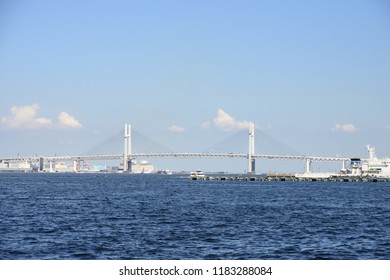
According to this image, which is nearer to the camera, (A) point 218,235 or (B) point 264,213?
(A) point 218,235

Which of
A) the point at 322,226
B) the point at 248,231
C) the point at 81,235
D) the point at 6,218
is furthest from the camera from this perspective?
the point at 6,218

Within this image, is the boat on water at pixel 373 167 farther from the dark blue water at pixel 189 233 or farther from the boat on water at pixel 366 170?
the dark blue water at pixel 189 233

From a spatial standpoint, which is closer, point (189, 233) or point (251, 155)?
point (189, 233)

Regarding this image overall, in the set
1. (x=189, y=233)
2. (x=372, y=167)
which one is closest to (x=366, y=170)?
(x=372, y=167)

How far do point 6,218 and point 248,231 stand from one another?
1278cm

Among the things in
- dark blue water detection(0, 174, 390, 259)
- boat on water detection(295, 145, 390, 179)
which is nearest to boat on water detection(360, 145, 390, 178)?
boat on water detection(295, 145, 390, 179)

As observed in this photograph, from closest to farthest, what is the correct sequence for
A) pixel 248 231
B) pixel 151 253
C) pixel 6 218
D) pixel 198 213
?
A: 1. pixel 151 253
2. pixel 248 231
3. pixel 6 218
4. pixel 198 213

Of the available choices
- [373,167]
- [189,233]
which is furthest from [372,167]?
[189,233]

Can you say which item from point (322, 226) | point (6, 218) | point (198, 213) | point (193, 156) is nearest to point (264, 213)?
point (198, 213)

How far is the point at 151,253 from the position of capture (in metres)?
22.7

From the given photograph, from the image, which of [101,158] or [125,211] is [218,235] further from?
[101,158]

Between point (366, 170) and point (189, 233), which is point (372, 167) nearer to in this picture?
point (366, 170)

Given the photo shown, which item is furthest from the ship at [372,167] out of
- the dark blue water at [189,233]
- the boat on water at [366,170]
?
the dark blue water at [189,233]

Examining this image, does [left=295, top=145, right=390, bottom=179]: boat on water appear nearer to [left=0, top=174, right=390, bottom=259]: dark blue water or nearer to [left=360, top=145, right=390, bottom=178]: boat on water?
[left=360, top=145, right=390, bottom=178]: boat on water
